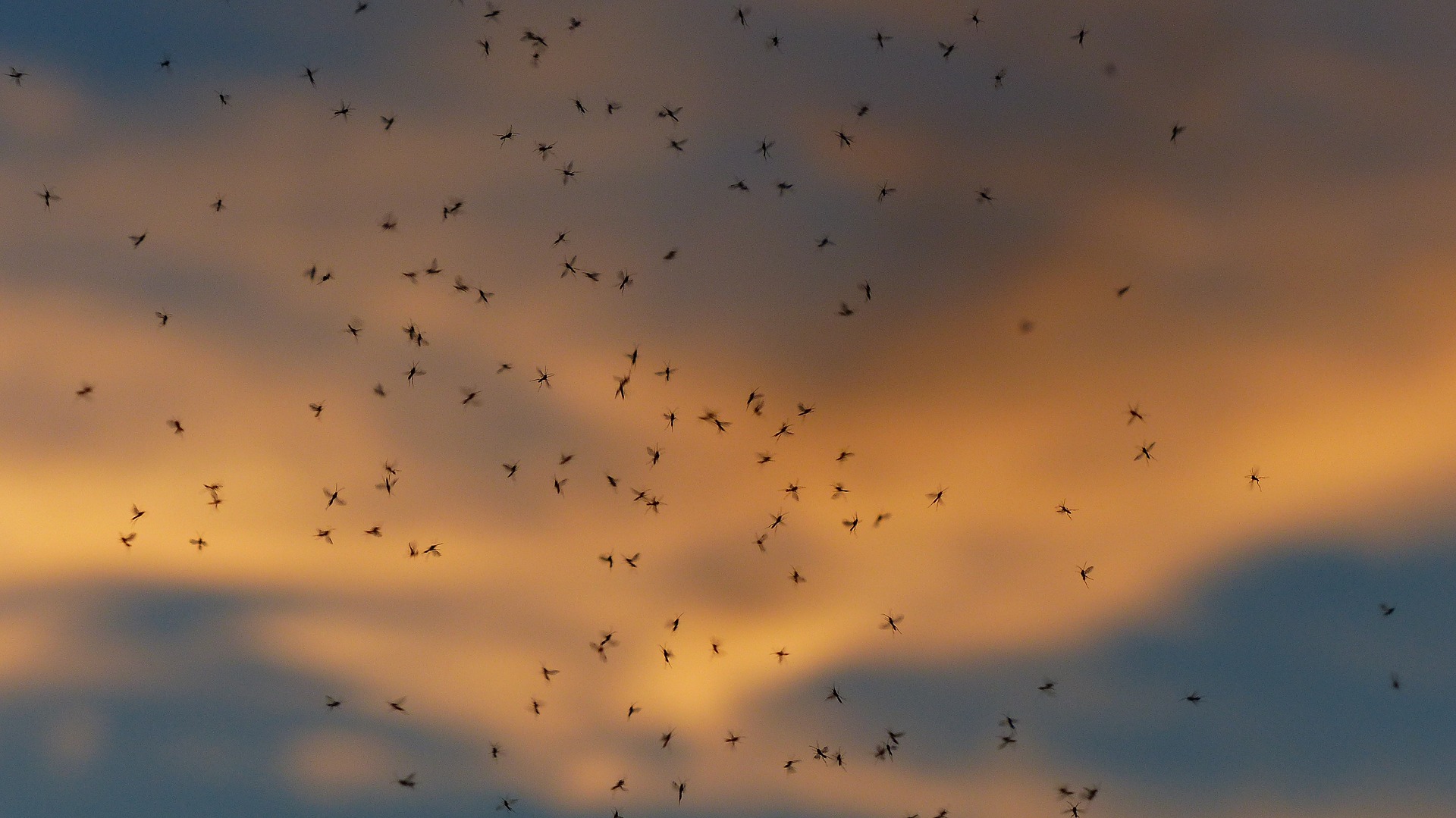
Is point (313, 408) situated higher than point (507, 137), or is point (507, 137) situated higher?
point (507, 137)

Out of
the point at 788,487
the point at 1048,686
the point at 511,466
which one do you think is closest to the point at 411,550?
the point at 511,466

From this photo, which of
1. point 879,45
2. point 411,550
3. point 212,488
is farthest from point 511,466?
point 879,45

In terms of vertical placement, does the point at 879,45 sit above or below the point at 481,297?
above

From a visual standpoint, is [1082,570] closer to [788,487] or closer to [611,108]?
[788,487]

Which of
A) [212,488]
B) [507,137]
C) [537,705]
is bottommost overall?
→ [537,705]

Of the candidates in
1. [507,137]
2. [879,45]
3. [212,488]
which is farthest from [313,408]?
[879,45]

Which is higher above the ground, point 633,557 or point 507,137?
point 507,137

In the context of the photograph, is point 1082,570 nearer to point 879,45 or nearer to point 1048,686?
point 1048,686
